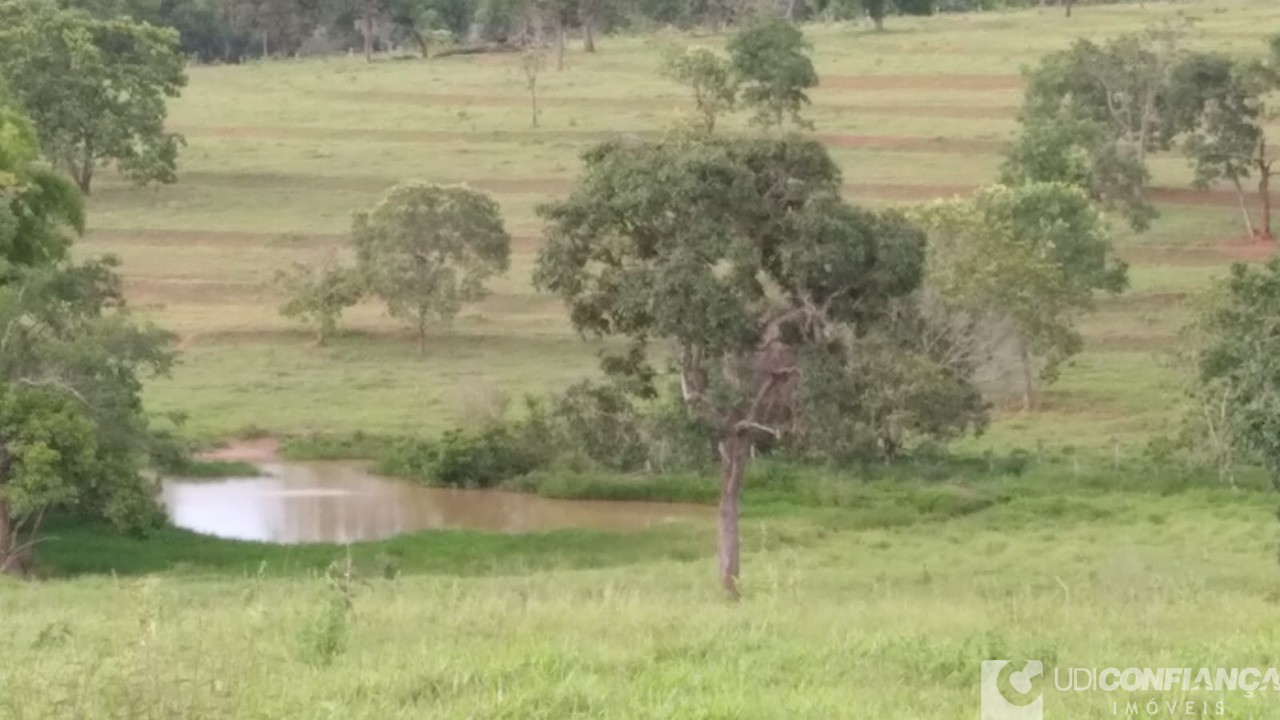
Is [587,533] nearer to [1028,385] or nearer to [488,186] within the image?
[1028,385]

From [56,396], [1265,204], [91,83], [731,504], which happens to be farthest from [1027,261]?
[91,83]

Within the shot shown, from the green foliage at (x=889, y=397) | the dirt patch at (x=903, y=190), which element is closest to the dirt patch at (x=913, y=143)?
the dirt patch at (x=903, y=190)

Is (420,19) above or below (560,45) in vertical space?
above

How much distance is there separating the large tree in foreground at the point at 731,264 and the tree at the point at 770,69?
42996mm

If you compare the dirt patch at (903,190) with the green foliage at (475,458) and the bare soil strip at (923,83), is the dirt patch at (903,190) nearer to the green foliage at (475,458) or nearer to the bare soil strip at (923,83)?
the bare soil strip at (923,83)

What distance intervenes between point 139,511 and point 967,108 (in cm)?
5289

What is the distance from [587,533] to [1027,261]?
42.6ft

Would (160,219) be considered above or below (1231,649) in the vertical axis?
below

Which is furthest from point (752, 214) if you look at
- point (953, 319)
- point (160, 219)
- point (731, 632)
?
point (160, 219)

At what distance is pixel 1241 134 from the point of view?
175 ft

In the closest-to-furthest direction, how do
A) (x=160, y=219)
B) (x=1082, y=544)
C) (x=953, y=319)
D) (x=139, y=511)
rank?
(x=139, y=511), (x=1082, y=544), (x=953, y=319), (x=160, y=219)

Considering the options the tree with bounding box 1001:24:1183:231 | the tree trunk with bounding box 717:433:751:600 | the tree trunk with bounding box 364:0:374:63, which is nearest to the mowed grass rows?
the tree trunk with bounding box 364:0:374:63

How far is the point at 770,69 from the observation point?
63.9 meters

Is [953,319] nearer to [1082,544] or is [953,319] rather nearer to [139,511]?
[1082,544]
